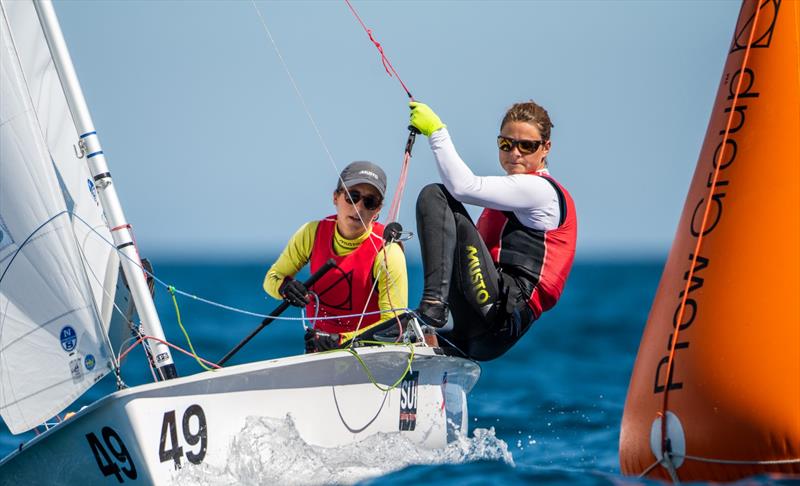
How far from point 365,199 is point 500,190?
66cm

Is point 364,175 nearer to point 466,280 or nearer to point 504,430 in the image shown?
point 466,280

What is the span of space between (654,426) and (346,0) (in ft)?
6.98

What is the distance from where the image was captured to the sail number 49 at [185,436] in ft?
12.0

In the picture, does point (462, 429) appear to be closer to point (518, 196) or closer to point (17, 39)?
point (518, 196)

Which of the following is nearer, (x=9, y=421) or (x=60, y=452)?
(x=60, y=452)

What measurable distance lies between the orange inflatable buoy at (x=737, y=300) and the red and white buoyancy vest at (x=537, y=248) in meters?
0.52

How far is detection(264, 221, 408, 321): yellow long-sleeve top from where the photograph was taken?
4.70 m

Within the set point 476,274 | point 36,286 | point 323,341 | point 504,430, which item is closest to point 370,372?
point 323,341

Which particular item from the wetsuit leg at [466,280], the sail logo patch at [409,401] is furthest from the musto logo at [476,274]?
the sail logo patch at [409,401]

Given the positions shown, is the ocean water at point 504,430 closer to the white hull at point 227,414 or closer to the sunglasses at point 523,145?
the white hull at point 227,414

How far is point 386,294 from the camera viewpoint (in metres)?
4.73

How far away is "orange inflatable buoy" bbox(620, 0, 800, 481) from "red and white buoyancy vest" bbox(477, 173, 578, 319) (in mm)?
524

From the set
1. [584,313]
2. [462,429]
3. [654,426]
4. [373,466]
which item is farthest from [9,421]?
[584,313]

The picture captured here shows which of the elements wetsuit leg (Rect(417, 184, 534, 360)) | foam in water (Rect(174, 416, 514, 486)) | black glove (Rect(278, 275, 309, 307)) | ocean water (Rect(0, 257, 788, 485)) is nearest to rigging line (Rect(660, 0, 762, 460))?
ocean water (Rect(0, 257, 788, 485))
